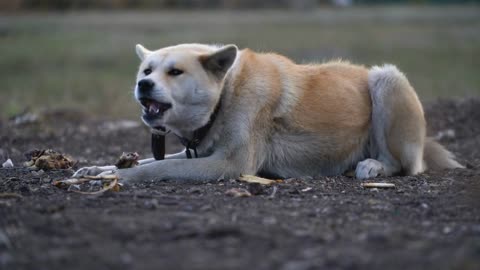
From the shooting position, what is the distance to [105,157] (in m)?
8.20

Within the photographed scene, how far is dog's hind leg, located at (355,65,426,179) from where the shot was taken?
686 cm

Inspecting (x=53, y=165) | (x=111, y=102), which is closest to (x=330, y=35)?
(x=111, y=102)

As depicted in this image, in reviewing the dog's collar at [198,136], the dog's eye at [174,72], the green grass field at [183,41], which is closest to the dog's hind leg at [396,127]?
the dog's collar at [198,136]

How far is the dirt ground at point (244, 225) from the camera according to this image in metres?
3.64

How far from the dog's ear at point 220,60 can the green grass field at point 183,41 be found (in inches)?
224

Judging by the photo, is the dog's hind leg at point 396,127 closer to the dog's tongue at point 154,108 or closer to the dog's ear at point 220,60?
the dog's ear at point 220,60

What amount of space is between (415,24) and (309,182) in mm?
21808

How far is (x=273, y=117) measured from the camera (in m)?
6.42

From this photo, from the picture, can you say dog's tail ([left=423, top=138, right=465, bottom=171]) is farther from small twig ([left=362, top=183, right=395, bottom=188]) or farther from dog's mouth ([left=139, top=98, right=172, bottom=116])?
dog's mouth ([left=139, top=98, right=172, bottom=116])

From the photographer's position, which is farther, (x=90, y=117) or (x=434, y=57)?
(x=434, y=57)

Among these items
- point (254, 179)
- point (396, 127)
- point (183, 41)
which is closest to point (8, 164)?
point (254, 179)

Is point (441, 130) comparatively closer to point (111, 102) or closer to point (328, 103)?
point (328, 103)

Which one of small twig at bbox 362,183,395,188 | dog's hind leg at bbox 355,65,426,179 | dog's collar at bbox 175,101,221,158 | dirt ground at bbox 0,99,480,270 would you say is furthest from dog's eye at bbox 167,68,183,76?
dog's hind leg at bbox 355,65,426,179

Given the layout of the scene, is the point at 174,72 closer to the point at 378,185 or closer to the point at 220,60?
the point at 220,60
